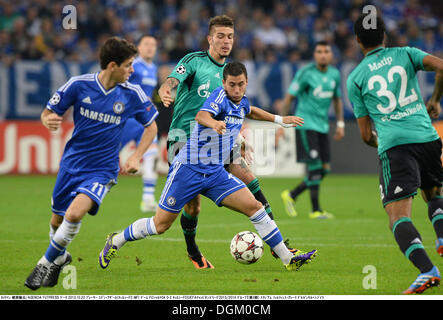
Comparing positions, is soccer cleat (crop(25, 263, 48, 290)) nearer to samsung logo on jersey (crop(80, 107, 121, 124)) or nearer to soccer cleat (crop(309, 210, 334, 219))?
samsung logo on jersey (crop(80, 107, 121, 124))

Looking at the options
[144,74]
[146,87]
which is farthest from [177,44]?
[144,74]

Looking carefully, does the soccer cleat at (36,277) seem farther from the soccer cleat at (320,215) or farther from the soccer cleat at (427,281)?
the soccer cleat at (320,215)

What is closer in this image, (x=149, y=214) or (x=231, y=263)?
(x=231, y=263)

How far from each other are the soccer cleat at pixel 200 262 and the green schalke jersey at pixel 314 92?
489 centimetres

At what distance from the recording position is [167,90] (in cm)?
656

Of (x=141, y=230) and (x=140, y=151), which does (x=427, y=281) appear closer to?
(x=141, y=230)

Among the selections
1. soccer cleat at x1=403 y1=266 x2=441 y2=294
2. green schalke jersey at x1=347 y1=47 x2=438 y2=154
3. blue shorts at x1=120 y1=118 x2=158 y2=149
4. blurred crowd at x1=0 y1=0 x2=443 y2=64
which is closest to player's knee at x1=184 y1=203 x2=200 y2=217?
green schalke jersey at x1=347 y1=47 x2=438 y2=154

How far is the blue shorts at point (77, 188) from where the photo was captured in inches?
246

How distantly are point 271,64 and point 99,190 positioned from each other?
45.6 ft

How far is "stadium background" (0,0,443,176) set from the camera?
17.8 meters

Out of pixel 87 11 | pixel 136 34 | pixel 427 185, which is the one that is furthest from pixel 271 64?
pixel 427 185

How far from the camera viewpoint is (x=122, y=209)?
40.4ft

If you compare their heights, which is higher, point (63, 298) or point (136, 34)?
point (136, 34)

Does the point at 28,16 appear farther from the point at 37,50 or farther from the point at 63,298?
the point at 63,298
